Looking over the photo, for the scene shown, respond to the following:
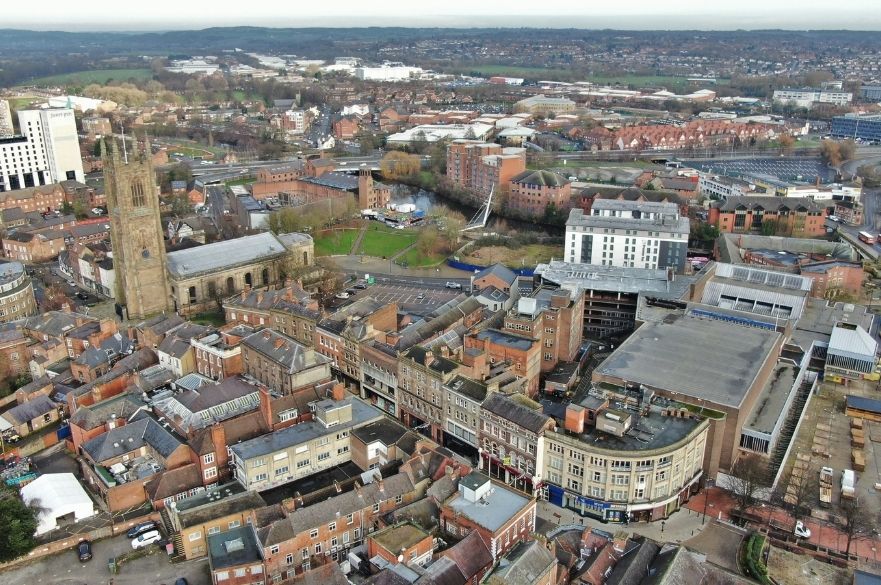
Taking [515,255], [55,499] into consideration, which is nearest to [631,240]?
[515,255]

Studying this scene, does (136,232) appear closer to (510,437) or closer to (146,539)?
(146,539)

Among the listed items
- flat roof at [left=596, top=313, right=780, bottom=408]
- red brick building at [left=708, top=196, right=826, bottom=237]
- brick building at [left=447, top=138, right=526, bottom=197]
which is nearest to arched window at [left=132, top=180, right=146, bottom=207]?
flat roof at [left=596, top=313, right=780, bottom=408]

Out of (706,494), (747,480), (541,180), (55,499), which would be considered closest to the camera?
(55,499)

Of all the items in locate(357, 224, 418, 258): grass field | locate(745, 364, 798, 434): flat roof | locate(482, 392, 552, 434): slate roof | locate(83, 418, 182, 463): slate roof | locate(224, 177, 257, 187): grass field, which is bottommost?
locate(357, 224, 418, 258): grass field

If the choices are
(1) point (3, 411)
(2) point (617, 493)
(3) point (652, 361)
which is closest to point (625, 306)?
(3) point (652, 361)

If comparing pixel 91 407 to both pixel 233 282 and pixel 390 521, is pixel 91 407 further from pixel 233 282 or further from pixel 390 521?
pixel 233 282

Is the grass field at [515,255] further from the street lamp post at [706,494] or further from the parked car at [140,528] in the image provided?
the parked car at [140,528]

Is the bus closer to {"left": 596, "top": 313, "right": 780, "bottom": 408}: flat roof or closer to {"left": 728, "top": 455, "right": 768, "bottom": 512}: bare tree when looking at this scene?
{"left": 596, "top": 313, "right": 780, "bottom": 408}: flat roof
